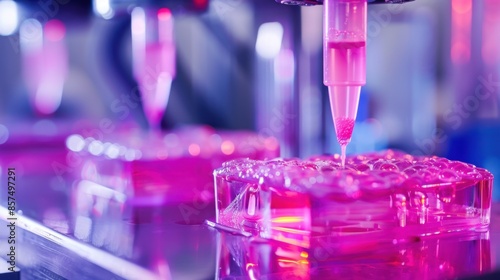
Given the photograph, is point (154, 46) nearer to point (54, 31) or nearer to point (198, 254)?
point (198, 254)

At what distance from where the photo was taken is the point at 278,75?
6.25 feet

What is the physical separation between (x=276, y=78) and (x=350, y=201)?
4.01 ft

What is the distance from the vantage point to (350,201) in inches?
28.0

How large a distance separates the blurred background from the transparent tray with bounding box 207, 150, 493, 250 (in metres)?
0.87

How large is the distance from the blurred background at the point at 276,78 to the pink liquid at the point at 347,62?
0.82 metres

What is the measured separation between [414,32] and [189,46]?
0.77 meters

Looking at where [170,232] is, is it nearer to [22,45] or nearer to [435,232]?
[435,232]

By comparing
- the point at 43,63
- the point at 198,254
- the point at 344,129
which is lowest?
the point at 198,254

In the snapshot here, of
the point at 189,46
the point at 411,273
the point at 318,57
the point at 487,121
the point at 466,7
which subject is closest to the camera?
the point at 411,273

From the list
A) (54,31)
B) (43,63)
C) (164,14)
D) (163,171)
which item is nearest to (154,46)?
(164,14)

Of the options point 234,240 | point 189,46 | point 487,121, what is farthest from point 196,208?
point 189,46

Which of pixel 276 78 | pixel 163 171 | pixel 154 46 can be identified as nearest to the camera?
pixel 163 171

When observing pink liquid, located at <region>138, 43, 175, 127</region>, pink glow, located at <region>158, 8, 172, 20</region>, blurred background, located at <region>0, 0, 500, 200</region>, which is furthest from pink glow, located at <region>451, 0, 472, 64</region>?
pink glow, located at <region>158, 8, 172, 20</region>

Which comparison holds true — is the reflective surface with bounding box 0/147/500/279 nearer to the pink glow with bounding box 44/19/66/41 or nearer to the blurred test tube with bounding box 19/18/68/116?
the pink glow with bounding box 44/19/66/41
